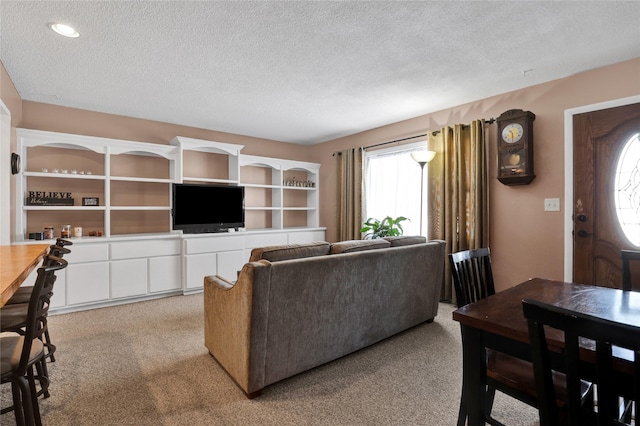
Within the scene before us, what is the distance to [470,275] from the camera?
1.87 m

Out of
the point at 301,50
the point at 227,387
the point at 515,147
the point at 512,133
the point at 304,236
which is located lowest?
the point at 227,387

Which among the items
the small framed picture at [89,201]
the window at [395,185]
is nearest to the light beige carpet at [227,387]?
the small framed picture at [89,201]

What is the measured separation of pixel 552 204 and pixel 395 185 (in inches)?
81.5

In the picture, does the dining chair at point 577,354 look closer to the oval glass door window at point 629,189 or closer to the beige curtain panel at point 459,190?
the oval glass door window at point 629,189

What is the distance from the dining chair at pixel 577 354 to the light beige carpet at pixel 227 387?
1005 millimetres

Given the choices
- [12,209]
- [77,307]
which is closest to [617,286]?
[77,307]

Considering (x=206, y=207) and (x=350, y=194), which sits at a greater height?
(x=350, y=194)

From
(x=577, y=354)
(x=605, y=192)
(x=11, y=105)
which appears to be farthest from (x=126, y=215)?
(x=605, y=192)

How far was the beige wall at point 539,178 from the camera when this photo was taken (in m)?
2.93

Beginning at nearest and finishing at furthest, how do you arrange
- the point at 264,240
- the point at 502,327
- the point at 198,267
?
the point at 502,327
the point at 198,267
the point at 264,240

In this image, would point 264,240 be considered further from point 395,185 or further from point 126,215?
point 395,185

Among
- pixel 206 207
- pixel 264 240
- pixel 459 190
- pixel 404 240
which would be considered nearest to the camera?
pixel 404 240

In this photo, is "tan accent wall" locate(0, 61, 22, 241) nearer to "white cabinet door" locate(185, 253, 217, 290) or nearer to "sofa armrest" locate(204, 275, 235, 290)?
"white cabinet door" locate(185, 253, 217, 290)

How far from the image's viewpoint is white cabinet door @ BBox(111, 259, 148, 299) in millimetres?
3834
